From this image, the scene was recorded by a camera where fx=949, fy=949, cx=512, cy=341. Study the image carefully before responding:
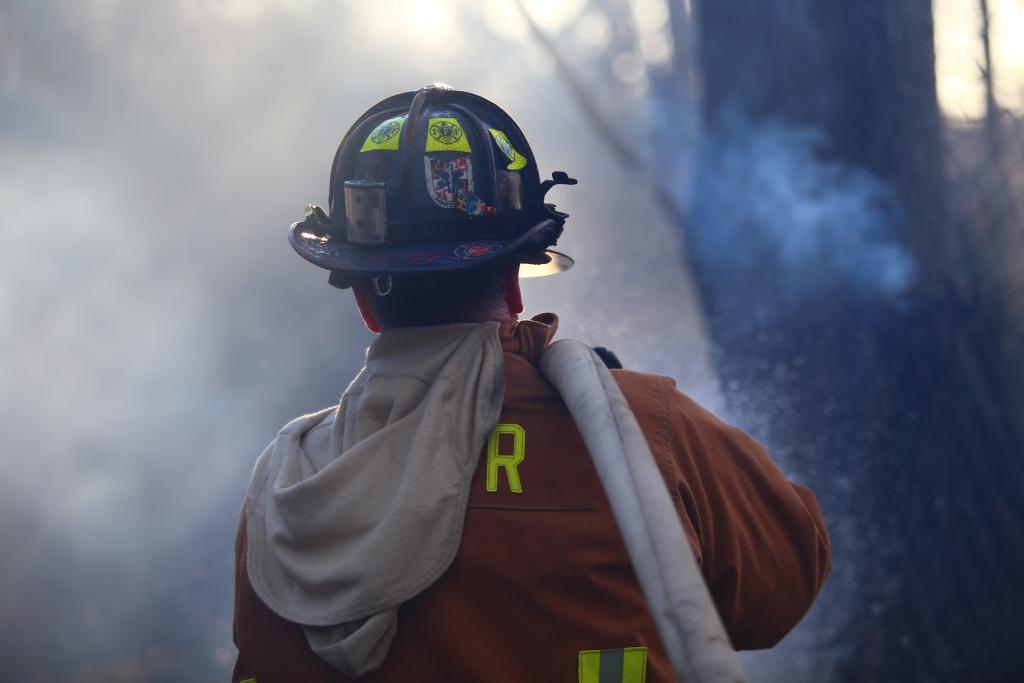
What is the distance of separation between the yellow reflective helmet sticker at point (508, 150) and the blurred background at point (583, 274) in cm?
436

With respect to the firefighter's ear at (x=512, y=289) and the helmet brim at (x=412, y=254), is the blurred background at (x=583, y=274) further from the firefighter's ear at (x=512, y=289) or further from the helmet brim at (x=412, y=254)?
the helmet brim at (x=412, y=254)

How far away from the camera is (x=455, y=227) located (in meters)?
2.14

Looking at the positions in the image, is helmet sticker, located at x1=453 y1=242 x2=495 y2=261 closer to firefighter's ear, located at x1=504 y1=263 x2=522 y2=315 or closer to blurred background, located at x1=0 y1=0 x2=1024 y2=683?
firefighter's ear, located at x1=504 y1=263 x2=522 y2=315

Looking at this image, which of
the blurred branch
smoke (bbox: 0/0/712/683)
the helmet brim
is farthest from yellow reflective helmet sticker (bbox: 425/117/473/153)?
the blurred branch

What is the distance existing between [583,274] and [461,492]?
252 inches

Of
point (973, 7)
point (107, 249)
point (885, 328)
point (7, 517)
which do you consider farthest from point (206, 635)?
point (973, 7)

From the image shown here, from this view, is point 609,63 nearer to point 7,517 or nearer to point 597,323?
point 597,323

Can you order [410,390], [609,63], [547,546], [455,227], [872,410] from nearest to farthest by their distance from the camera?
[547,546], [410,390], [455,227], [872,410], [609,63]

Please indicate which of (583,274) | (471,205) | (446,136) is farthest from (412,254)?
(583,274)

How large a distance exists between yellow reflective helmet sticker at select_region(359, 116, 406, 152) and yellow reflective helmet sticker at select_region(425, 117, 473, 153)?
8 centimetres

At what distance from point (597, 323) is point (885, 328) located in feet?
7.56

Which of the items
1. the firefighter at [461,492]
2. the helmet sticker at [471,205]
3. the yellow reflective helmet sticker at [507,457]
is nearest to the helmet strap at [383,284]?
the firefighter at [461,492]

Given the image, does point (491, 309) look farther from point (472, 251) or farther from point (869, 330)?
point (869, 330)

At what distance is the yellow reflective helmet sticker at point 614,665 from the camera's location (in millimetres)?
1750
